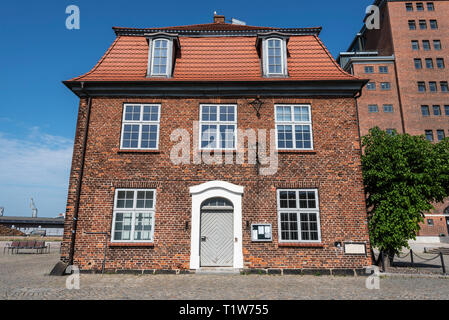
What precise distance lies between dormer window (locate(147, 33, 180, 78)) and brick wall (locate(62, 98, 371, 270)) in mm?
1286

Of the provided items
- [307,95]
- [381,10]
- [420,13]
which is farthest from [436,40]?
[307,95]

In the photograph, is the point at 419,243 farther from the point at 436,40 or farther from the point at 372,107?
the point at 436,40

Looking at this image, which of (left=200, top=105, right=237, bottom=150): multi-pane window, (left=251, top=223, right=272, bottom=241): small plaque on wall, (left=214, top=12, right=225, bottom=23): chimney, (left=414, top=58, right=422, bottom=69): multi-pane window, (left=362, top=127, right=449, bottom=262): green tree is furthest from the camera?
(left=414, top=58, right=422, bottom=69): multi-pane window

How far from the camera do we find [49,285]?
8.33 meters

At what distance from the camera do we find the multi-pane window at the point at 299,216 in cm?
1053

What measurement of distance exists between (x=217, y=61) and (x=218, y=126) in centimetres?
311

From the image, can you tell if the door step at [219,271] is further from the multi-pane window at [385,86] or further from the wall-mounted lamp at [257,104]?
the multi-pane window at [385,86]

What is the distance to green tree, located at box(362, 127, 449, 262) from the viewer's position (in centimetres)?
1142

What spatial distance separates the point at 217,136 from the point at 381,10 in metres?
47.9

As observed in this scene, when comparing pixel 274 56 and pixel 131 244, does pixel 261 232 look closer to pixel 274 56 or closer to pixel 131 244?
pixel 131 244

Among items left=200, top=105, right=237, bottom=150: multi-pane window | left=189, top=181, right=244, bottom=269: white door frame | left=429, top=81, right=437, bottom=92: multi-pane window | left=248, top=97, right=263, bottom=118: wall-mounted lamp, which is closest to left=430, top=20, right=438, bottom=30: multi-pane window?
left=429, top=81, right=437, bottom=92: multi-pane window

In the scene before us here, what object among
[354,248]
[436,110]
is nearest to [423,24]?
[436,110]

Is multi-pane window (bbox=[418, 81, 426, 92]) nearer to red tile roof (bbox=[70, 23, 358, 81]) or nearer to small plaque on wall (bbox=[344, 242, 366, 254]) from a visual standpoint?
red tile roof (bbox=[70, 23, 358, 81])

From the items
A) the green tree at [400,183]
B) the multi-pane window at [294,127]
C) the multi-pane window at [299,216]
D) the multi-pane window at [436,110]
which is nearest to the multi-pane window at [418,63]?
the multi-pane window at [436,110]
